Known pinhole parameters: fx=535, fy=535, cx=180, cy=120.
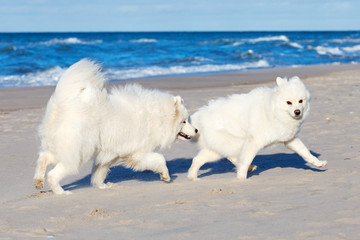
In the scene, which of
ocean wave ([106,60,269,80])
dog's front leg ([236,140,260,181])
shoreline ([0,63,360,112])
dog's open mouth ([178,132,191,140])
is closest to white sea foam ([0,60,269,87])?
ocean wave ([106,60,269,80])

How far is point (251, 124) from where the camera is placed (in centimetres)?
604

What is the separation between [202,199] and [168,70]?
67.9ft

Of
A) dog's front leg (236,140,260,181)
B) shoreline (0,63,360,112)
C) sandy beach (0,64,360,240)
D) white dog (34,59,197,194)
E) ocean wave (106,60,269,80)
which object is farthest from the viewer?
ocean wave (106,60,269,80)

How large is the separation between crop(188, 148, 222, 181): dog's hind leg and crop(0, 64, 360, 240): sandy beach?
0.16 m

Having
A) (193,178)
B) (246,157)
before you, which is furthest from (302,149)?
(193,178)

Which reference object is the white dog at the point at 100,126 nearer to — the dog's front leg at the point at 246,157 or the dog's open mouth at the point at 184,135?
the dog's open mouth at the point at 184,135

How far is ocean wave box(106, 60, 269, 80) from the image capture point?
22291 mm

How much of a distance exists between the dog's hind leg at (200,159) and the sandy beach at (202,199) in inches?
6.3

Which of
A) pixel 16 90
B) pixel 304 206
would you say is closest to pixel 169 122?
pixel 304 206

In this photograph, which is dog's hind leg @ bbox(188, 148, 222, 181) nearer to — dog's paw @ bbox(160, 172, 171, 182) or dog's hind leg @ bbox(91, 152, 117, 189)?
dog's paw @ bbox(160, 172, 171, 182)

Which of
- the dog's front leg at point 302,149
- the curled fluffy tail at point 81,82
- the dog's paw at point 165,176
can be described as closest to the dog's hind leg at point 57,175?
the curled fluffy tail at point 81,82

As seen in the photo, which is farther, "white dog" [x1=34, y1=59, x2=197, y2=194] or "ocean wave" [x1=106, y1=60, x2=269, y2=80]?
"ocean wave" [x1=106, y1=60, x2=269, y2=80]

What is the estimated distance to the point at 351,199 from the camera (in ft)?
14.5

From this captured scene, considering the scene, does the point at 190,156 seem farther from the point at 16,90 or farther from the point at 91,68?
the point at 16,90
